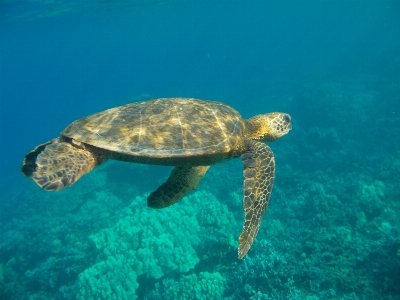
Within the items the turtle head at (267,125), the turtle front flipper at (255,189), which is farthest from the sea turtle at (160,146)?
the turtle head at (267,125)

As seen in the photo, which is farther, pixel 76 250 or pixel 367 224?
pixel 76 250

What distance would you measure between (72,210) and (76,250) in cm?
526

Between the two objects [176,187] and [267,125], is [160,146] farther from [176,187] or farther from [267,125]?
[267,125]

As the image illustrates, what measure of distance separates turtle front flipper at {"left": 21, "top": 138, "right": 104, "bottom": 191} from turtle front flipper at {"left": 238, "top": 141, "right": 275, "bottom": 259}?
8.06ft

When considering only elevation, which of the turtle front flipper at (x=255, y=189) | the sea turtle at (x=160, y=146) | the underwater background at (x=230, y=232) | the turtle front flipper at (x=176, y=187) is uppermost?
the sea turtle at (x=160, y=146)

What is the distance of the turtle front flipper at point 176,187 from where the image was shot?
5.07 m

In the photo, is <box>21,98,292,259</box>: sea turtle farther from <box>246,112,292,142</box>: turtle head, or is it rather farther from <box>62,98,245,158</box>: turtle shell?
<box>246,112,292,142</box>: turtle head

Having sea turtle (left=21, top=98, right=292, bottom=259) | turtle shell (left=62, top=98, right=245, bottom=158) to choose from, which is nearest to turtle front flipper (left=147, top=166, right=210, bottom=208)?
sea turtle (left=21, top=98, right=292, bottom=259)

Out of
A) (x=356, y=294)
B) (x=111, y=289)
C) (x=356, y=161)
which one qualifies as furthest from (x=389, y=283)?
(x=356, y=161)

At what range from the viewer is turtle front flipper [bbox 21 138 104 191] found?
3.49m

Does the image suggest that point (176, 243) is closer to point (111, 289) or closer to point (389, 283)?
point (111, 289)

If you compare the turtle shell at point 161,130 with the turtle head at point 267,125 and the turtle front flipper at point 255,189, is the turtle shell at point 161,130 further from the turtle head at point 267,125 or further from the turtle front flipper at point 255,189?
the turtle head at point 267,125

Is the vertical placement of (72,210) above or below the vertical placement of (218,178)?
below

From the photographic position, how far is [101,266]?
8508mm
